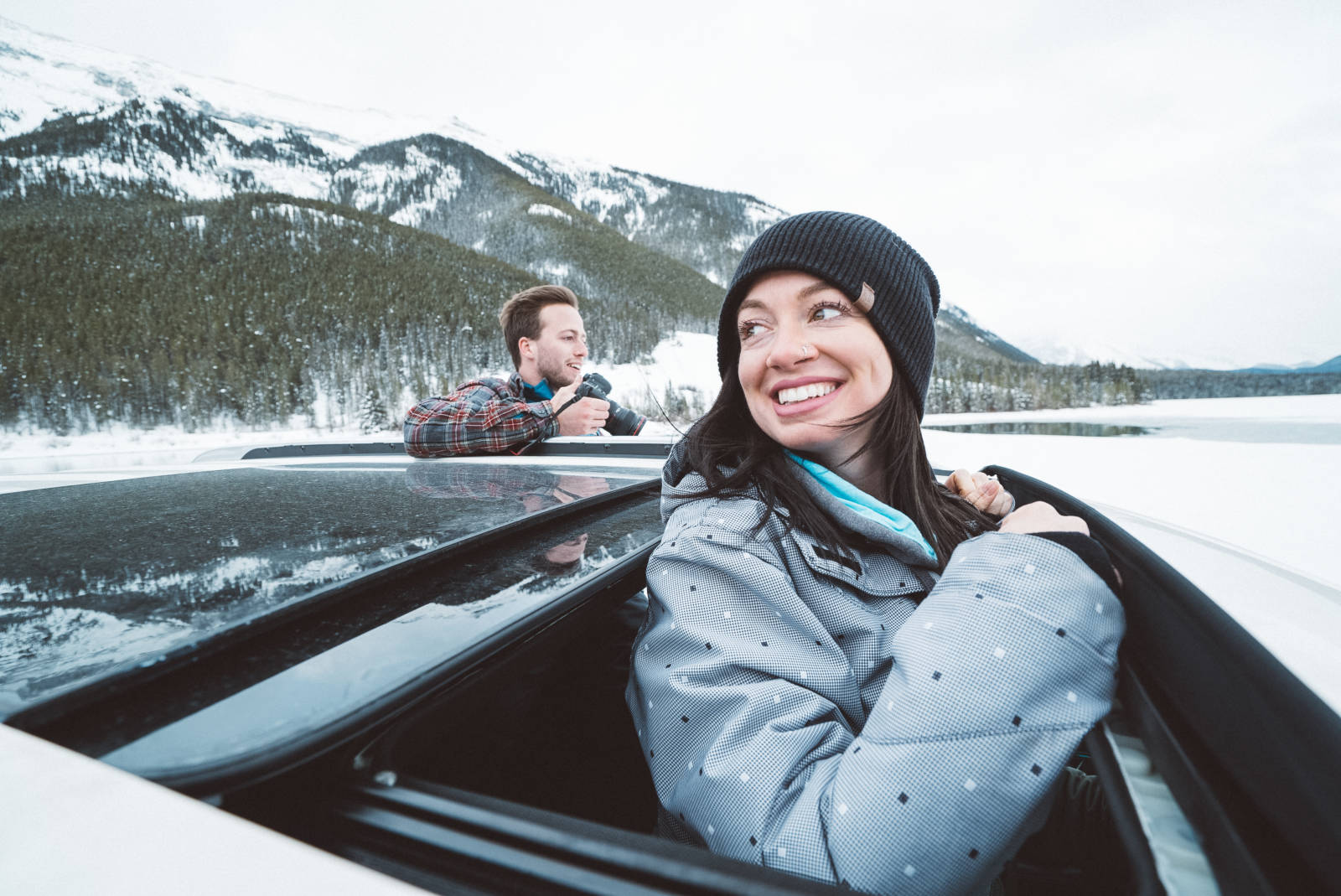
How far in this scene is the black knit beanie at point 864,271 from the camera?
49.7 inches

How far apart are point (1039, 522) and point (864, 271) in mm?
628

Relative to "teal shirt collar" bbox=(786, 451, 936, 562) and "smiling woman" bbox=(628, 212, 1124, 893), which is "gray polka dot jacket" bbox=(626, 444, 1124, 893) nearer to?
"smiling woman" bbox=(628, 212, 1124, 893)

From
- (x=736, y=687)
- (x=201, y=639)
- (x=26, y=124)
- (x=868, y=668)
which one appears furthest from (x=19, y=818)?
(x=26, y=124)

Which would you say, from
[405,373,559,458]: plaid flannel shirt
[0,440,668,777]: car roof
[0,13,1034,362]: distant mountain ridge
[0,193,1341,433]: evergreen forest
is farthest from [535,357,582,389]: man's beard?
[0,13,1034,362]: distant mountain ridge

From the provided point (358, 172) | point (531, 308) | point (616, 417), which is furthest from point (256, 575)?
point (358, 172)

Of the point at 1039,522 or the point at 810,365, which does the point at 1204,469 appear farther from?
the point at 810,365

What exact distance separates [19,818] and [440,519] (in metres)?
0.86

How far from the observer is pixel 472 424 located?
10.0 ft

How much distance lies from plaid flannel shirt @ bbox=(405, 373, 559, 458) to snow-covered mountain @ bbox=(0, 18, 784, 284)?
90122mm

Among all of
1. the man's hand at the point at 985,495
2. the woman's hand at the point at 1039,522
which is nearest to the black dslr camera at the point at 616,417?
the man's hand at the point at 985,495

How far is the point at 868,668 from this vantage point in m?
0.92

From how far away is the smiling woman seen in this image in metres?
0.66

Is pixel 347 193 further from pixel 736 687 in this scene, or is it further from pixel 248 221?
pixel 736 687

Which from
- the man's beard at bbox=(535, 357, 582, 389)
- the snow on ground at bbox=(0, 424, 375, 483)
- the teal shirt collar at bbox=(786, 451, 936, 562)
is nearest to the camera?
the teal shirt collar at bbox=(786, 451, 936, 562)
